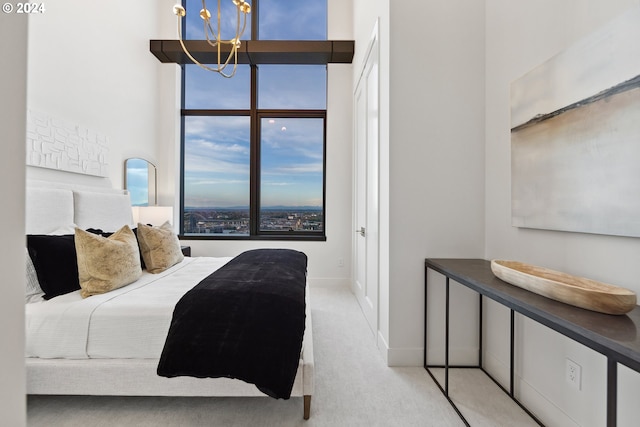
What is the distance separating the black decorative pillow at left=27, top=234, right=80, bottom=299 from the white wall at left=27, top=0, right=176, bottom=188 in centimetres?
86

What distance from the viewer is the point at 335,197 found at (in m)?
4.20

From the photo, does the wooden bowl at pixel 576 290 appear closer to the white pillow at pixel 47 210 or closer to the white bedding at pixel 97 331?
the white bedding at pixel 97 331

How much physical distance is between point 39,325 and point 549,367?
8.35 feet

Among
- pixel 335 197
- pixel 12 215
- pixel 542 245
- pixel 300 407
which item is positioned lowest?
pixel 300 407

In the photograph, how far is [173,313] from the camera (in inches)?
59.8

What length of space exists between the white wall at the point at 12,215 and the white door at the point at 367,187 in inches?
88.7

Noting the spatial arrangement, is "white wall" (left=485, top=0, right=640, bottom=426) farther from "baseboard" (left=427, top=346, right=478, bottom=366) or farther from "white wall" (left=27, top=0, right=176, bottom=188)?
"white wall" (left=27, top=0, right=176, bottom=188)

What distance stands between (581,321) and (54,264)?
2.46 meters

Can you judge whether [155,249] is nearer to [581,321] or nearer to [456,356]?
[456,356]

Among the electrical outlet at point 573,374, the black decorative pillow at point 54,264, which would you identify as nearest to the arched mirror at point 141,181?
the black decorative pillow at point 54,264

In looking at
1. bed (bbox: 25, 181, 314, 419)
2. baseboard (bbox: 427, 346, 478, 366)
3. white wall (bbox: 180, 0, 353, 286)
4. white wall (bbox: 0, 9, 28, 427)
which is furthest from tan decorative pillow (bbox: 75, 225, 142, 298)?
white wall (bbox: 180, 0, 353, 286)

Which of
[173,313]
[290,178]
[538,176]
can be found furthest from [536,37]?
[290,178]

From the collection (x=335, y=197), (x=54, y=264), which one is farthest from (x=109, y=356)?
(x=335, y=197)

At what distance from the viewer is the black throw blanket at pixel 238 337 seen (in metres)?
1.38
